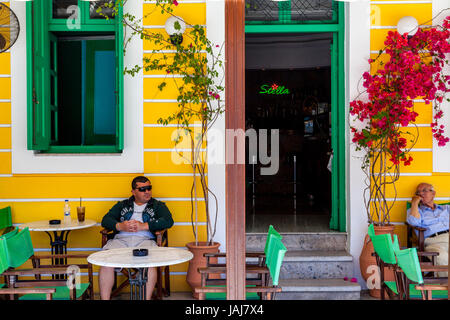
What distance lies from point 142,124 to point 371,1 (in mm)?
2968

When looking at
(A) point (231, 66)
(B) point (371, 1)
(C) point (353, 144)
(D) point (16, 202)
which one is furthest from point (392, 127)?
(D) point (16, 202)

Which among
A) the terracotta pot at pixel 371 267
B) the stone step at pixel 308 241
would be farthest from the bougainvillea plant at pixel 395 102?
the stone step at pixel 308 241

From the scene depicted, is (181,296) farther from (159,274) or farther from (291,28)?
(291,28)

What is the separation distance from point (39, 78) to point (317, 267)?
3657 millimetres

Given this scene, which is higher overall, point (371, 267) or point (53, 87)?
point (53, 87)

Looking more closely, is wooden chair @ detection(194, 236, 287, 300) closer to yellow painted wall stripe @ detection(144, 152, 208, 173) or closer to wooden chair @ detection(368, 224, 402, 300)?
wooden chair @ detection(368, 224, 402, 300)

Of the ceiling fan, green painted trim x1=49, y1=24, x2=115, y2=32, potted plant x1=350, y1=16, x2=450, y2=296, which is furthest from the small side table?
potted plant x1=350, y1=16, x2=450, y2=296

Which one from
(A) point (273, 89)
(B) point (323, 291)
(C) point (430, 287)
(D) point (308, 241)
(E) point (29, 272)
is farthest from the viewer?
(A) point (273, 89)

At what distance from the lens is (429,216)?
5.20m

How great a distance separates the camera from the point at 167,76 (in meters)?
5.44

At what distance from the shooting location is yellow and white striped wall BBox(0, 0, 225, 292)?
5.39m

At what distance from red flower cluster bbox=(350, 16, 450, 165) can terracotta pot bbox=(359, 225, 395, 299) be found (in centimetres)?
77

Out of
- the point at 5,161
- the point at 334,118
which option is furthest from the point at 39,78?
the point at 334,118

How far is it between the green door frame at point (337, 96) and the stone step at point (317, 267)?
0.51m
